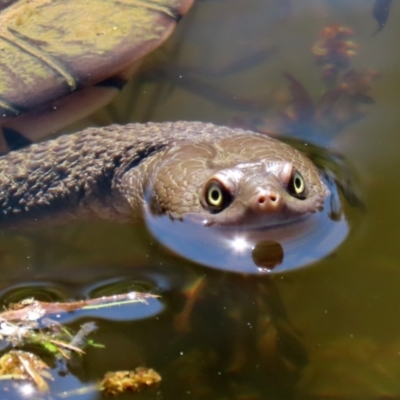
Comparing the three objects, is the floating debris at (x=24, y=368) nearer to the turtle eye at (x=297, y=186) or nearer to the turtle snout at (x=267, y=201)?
the turtle snout at (x=267, y=201)

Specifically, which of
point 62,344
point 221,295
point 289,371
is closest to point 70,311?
point 62,344

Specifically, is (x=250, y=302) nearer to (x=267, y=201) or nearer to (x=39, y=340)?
(x=267, y=201)

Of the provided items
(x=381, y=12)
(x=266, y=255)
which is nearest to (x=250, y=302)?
(x=266, y=255)

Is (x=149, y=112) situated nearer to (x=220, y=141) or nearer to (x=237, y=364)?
(x=220, y=141)

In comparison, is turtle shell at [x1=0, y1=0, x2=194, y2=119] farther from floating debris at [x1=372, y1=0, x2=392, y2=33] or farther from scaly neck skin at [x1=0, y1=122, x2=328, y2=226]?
floating debris at [x1=372, y1=0, x2=392, y2=33]

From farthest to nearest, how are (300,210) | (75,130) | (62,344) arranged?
(75,130) < (300,210) < (62,344)

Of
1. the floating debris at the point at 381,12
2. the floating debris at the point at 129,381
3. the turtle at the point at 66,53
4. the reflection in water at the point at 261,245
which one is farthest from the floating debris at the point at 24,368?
the floating debris at the point at 381,12
